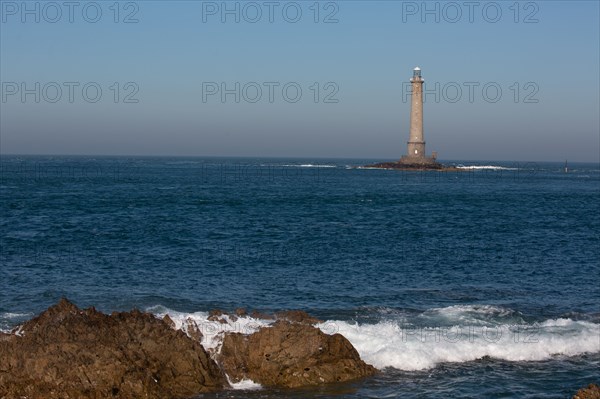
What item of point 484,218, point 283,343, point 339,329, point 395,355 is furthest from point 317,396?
point 484,218

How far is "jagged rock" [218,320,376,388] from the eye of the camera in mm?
16125

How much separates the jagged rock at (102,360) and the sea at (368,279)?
3.03 ft

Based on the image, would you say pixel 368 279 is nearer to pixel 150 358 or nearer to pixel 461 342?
pixel 461 342

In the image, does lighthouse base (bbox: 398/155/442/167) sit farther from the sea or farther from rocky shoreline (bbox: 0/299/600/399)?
rocky shoreline (bbox: 0/299/600/399)

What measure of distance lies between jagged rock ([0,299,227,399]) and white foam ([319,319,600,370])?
4307 millimetres

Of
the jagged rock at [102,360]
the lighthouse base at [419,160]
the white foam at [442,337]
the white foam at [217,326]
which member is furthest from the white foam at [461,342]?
the lighthouse base at [419,160]

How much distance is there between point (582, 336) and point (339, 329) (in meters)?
6.23

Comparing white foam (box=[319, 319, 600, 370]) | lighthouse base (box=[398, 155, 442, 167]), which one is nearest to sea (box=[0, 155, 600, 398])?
white foam (box=[319, 319, 600, 370])

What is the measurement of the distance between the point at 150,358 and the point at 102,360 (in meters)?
1.06

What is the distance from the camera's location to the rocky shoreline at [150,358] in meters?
14.8

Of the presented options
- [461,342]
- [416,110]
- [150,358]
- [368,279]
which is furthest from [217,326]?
[416,110]

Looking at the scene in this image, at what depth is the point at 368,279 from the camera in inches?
1093

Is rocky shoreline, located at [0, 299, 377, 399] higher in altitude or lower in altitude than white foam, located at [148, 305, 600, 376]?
higher

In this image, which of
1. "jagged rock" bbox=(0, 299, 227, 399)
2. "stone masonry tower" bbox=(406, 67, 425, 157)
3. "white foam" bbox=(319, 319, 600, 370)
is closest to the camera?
"jagged rock" bbox=(0, 299, 227, 399)
